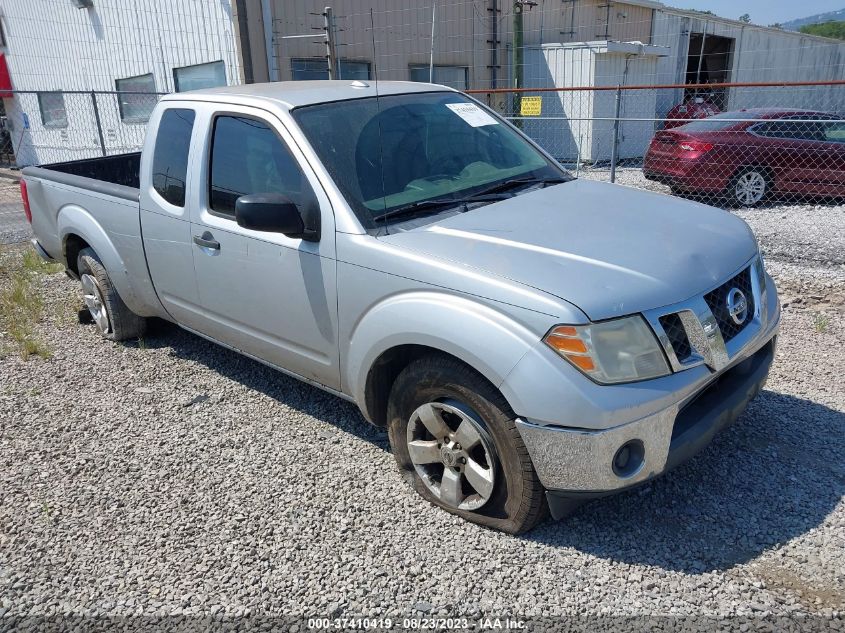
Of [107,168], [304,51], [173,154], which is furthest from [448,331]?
[304,51]

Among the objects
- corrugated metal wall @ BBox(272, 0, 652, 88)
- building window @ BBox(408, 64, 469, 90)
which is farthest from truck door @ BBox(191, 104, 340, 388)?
building window @ BBox(408, 64, 469, 90)

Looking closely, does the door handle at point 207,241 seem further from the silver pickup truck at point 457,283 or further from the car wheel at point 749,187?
the car wheel at point 749,187

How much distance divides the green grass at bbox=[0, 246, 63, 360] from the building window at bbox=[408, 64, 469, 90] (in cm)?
965

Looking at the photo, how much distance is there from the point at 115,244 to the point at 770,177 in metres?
9.31

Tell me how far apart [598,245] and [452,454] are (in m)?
1.11

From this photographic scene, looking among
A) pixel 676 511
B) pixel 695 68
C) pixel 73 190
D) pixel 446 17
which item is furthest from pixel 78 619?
pixel 695 68

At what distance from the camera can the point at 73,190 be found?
516 cm

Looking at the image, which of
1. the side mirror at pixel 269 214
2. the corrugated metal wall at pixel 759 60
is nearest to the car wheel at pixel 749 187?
the corrugated metal wall at pixel 759 60

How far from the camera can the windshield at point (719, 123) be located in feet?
33.6

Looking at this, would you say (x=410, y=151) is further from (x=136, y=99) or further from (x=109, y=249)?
(x=136, y=99)

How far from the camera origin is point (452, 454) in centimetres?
304

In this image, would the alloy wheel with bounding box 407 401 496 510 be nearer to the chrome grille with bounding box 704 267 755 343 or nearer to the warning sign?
the chrome grille with bounding box 704 267 755 343

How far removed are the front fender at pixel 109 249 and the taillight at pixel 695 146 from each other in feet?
27.6

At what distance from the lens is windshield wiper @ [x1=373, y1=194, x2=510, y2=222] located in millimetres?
3248
